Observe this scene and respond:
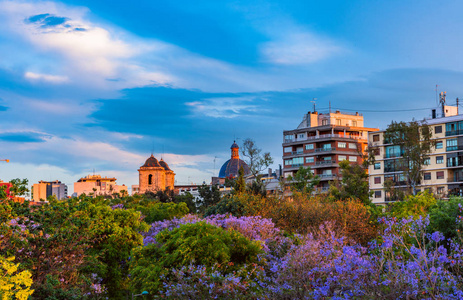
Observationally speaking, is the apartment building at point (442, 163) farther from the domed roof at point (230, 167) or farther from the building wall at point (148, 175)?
the domed roof at point (230, 167)

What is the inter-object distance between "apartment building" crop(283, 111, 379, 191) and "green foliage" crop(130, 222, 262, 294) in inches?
2927

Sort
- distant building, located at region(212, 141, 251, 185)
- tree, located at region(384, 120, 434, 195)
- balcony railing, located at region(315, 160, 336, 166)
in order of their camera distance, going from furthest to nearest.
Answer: distant building, located at region(212, 141, 251, 185) → balcony railing, located at region(315, 160, 336, 166) → tree, located at region(384, 120, 434, 195)

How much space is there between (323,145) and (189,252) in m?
79.5

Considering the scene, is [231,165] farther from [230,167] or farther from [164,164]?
[164,164]

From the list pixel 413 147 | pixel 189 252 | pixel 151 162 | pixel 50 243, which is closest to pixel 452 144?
pixel 413 147

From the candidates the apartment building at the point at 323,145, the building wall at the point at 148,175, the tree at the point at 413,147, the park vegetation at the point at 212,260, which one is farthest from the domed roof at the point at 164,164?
the park vegetation at the point at 212,260

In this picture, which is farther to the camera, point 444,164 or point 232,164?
point 232,164

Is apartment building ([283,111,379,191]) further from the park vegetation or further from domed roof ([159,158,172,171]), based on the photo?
domed roof ([159,158,172,171])

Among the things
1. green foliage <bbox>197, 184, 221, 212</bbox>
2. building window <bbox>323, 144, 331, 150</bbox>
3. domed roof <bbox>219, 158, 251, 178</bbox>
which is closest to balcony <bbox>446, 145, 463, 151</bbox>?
building window <bbox>323, 144, 331, 150</bbox>

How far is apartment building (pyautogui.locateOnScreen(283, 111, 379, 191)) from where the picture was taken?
300 feet

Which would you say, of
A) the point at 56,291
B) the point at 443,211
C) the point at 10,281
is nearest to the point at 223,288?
the point at 56,291

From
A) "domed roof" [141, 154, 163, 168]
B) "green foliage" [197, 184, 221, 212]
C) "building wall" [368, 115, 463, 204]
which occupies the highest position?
"domed roof" [141, 154, 163, 168]

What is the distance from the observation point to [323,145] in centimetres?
9306

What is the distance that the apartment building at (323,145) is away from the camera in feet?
300
